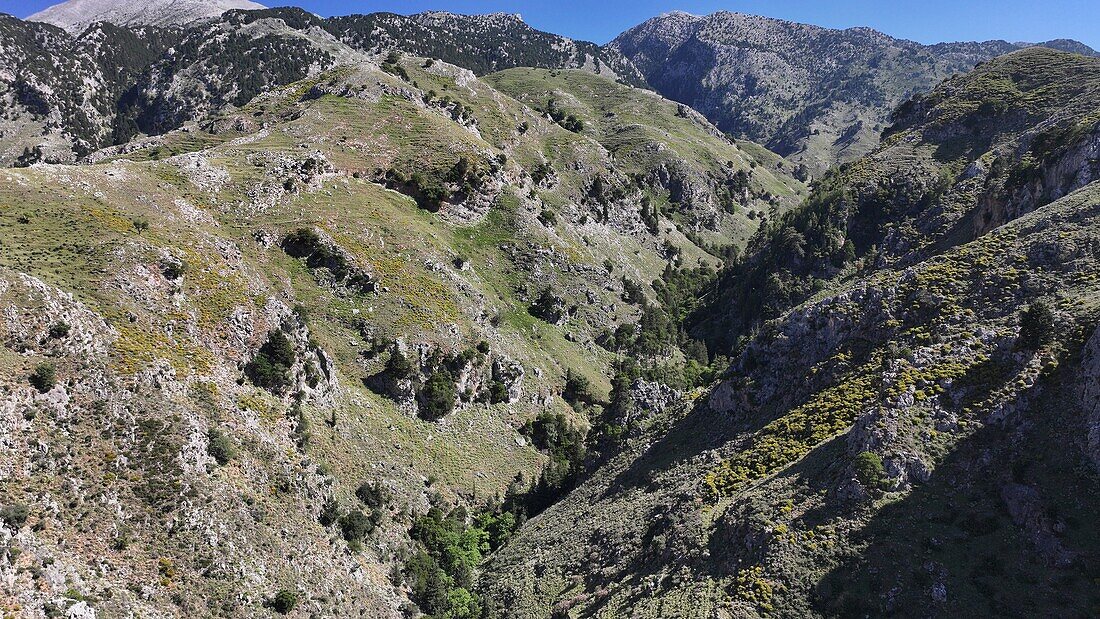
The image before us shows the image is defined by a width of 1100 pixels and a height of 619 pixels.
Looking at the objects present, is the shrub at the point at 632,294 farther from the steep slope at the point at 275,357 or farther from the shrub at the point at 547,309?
the shrub at the point at 547,309

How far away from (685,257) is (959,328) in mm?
114898

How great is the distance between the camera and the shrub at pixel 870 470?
31031mm

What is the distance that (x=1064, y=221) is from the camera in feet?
140

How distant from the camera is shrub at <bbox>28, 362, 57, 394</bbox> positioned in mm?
38906

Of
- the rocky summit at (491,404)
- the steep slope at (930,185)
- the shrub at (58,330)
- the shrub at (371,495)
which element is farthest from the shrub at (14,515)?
the steep slope at (930,185)

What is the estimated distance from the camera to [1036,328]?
3309cm

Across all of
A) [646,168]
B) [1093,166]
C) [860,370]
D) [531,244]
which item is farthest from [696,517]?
[646,168]

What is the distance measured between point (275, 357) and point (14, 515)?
25.3 m

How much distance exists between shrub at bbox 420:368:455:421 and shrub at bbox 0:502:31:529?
1488 inches

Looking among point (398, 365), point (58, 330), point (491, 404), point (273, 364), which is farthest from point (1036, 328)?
point (58, 330)

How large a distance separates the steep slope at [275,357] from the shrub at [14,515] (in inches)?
5.2

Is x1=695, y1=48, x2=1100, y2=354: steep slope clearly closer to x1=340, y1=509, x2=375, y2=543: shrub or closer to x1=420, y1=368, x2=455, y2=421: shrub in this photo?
x1=420, y1=368, x2=455, y2=421: shrub

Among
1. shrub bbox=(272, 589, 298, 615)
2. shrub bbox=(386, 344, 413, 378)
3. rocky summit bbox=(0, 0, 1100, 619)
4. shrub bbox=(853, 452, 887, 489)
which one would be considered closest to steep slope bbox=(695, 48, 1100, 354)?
rocky summit bbox=(0, 0, 1100, 619)

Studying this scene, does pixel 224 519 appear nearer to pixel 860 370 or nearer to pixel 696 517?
pixel 696 517
